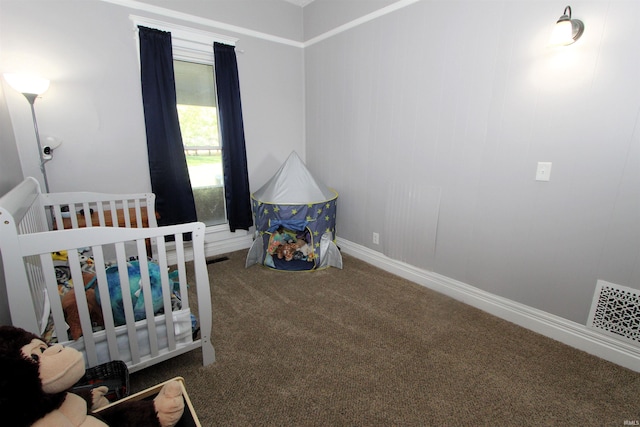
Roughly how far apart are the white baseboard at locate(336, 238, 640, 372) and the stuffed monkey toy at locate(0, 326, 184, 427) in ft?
6.77

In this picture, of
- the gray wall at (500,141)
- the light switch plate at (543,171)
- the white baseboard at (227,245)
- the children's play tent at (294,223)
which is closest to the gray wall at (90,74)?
the white baseboard at (227,245)

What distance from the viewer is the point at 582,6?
1568mm

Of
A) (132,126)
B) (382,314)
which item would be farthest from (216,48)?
(382,314)

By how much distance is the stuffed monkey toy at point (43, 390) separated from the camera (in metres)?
0.73

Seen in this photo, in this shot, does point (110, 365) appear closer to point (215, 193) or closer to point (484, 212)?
point (215, 193)

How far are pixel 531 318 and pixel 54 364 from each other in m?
2.43

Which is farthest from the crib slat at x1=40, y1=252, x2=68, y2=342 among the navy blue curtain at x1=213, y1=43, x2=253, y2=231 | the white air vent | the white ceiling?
the white ceiling

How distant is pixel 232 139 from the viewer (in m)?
3.09

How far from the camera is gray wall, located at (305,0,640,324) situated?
5.15 ft

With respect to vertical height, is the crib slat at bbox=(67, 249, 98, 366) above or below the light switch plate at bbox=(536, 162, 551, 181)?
below

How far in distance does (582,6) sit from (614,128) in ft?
2.19

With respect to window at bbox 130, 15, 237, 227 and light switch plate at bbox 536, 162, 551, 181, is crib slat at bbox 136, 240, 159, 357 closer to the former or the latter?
window at bbox 130, 15, 237, 227

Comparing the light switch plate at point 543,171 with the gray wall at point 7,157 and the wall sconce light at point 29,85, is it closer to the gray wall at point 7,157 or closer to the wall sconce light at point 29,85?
the gray wall at point 7,157

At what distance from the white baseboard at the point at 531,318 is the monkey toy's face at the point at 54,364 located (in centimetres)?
231
